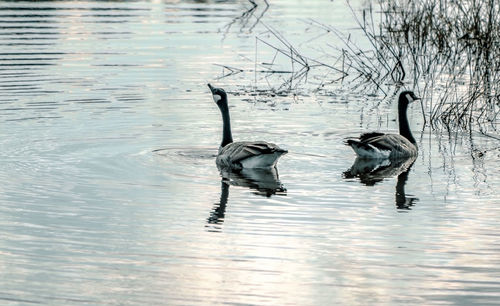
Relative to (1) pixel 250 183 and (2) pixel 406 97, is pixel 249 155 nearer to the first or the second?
(1) pixel 250 183

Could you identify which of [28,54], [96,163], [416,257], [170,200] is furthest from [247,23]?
[416,257]

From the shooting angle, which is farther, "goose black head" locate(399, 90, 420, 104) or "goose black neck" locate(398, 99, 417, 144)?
"goose black head" locate(399, 90, 420, 104)

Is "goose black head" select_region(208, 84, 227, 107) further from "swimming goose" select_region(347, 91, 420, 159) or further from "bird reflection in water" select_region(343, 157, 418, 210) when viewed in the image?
"bird reflection in water" select_region(343, 157, 418, 210)

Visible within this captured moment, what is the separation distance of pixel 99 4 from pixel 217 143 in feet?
90.9

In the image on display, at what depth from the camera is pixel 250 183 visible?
1428cm

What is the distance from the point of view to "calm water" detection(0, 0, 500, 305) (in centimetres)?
957

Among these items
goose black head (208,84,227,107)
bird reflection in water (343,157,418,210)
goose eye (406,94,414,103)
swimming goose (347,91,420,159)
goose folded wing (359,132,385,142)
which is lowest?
bird reflection in water (343,157,418,210)

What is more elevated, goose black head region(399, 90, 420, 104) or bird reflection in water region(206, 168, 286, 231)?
goose black head region(399, 90, 420, 104)

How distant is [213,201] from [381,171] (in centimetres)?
342

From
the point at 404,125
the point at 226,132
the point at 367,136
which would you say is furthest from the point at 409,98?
the point at 226,132

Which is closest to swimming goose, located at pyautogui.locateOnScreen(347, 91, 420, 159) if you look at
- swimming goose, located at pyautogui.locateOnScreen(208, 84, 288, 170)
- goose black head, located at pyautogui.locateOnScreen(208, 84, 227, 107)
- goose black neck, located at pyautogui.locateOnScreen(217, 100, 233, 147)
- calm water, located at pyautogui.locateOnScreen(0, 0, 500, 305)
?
calm water, located at pyautogui.locateOnScreen(0, 0, 500, 305)

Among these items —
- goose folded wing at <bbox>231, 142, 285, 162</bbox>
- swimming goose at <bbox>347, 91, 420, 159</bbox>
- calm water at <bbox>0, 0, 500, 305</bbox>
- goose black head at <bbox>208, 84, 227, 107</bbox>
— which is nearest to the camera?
calm water at <bbox>0, 0, 500, 305</bbox>

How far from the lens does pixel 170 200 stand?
12891 mm

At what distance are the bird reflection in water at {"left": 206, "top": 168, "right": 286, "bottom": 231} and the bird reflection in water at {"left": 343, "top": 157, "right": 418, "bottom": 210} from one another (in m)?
1.06
